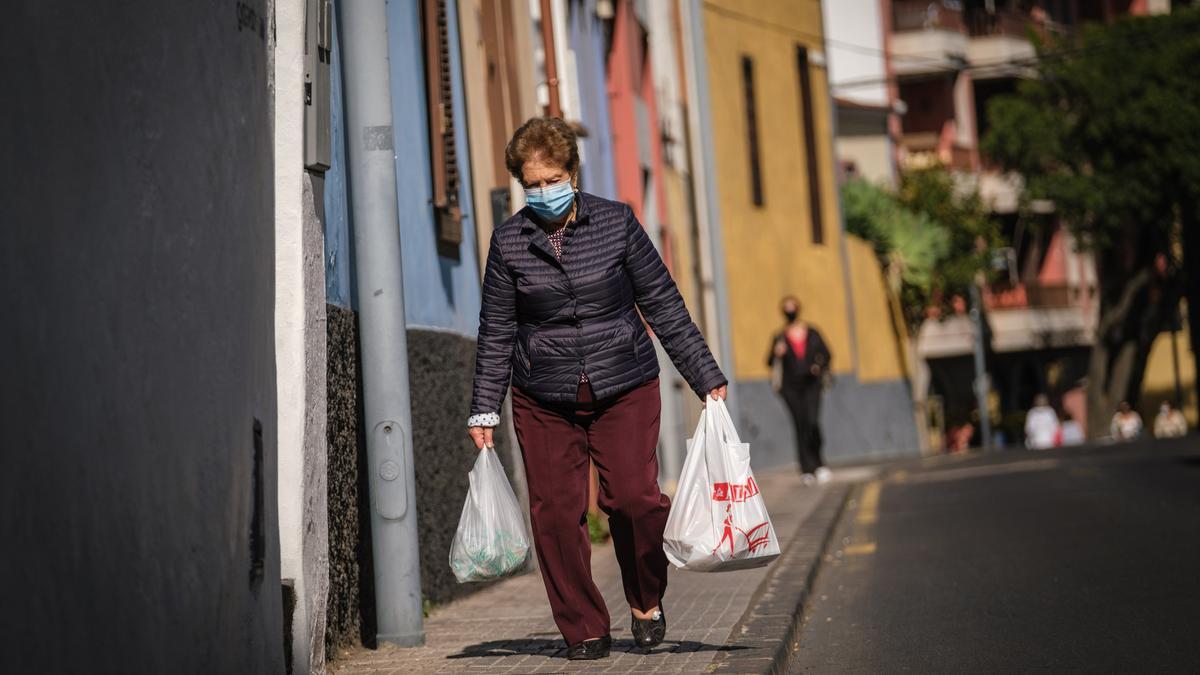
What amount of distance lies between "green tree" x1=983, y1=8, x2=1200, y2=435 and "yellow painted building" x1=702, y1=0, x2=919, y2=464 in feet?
31.7

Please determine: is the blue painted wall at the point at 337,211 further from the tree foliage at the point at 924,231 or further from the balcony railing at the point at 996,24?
the balcony railing at the point at 996,24

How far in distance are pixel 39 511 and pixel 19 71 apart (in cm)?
88

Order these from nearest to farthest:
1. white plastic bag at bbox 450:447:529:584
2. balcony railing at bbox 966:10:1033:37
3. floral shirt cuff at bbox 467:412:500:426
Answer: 1. white plastic bag at bbox 450:447:529:584
2. floral shirt cuff at bbox 467:412:500:426
3. balcony railing at bbox 966:10:1033:37

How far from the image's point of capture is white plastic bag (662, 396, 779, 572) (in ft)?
21.1

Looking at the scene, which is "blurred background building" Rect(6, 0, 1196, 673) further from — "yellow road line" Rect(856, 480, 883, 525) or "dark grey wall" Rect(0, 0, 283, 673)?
"yellow road line" Rect(856, 480, 883, 525)

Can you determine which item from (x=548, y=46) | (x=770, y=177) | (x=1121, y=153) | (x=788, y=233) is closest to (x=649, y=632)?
(x=548, y=46)

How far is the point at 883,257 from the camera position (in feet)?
137

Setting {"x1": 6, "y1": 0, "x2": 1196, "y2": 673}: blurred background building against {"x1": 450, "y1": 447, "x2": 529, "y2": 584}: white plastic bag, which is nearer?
{"x1": 6, "y1": 0, "x2": 1196, "y2": 673}: blurred background building

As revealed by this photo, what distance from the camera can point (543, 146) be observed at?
259 inches

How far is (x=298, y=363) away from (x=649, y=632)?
5.38ft

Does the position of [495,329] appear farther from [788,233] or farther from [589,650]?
[788,233]

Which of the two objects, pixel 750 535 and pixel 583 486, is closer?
pixel 750 535

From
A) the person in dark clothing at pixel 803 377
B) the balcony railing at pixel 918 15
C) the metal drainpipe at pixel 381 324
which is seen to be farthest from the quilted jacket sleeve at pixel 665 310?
the balcony railing at pixel 918 15

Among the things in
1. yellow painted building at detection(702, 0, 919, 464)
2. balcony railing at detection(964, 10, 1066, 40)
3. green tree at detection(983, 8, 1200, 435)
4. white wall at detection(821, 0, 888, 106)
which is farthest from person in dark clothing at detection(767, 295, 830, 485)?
balcony railing at detection(964, 10, 1066, 40)
